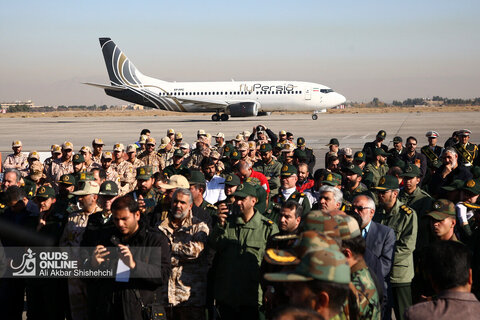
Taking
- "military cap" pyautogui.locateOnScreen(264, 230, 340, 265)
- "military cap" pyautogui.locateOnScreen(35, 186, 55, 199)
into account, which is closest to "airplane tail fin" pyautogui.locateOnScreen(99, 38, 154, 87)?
"military cap" pyautogui.locateOnScreen(35, 186, 55, 199)

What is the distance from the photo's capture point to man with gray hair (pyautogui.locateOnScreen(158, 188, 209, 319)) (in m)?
4.85

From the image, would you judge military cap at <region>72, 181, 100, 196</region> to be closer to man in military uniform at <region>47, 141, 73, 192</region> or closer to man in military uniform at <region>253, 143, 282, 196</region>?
man in military uniform at <region>253, 143, 282, 196</region>

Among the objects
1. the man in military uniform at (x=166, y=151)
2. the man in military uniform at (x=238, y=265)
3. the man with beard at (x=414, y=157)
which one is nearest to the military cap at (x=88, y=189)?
the man in military uniform at (x=238, y=265)

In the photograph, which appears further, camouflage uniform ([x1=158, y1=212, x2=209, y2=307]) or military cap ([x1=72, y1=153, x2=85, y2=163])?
military cap ([x1=72, y1=153, x2=85, y2=163])

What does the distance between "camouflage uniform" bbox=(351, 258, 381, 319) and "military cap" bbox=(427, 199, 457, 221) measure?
1.69m

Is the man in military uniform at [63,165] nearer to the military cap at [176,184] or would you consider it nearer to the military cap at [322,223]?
the military cap at [176,184]

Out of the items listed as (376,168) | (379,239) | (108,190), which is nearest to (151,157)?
(376,168)

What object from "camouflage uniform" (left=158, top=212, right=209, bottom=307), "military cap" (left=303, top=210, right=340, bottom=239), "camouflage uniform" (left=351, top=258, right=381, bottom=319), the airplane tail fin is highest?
the airplane tail fin

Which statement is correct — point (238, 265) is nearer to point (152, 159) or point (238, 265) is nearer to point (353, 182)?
point (353, 182)

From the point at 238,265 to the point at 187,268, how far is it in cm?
47

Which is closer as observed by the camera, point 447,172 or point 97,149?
point 447,172

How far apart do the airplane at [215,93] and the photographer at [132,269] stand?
39523mm

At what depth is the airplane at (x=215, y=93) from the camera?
44.2 m

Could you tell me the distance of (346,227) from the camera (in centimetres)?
357
